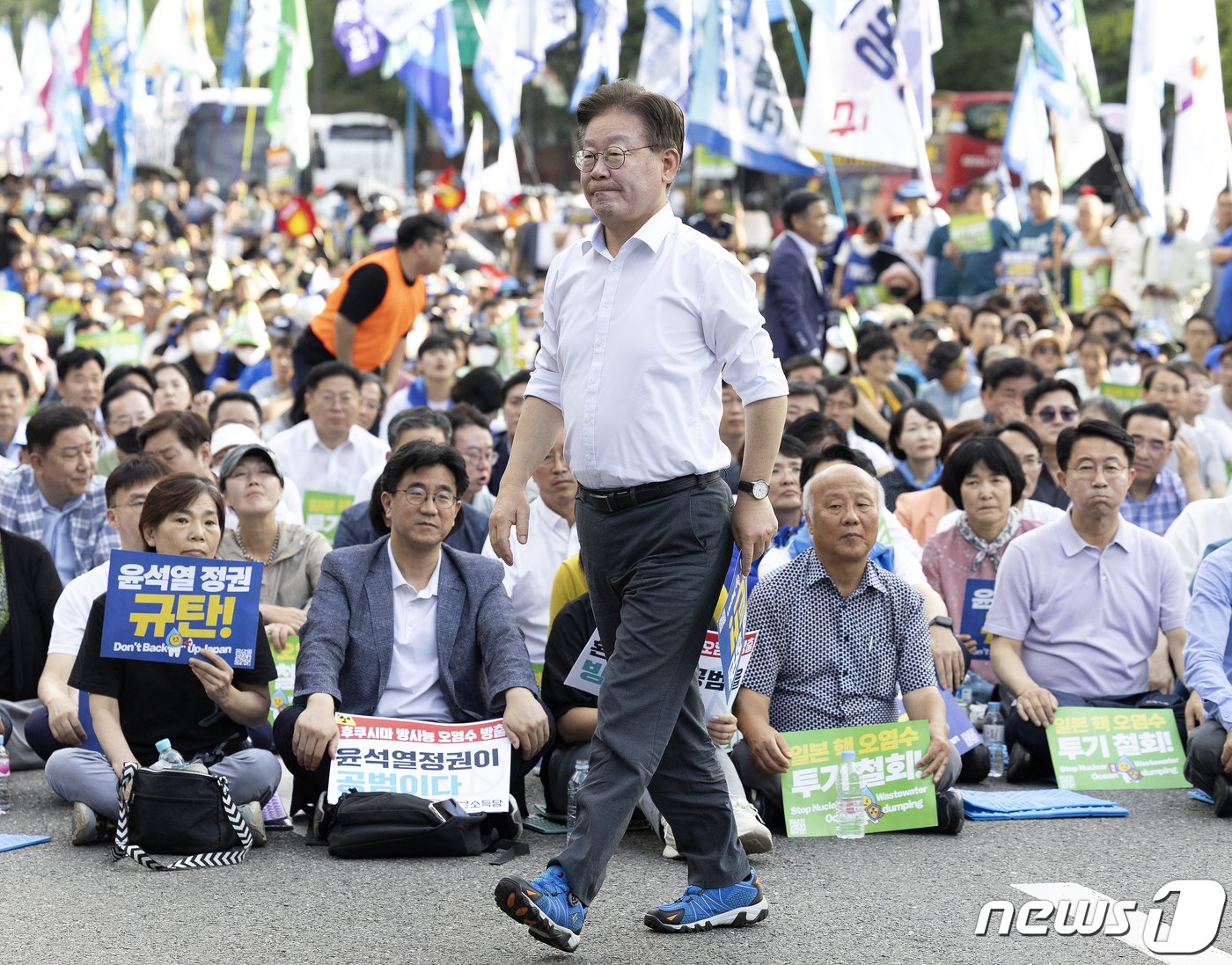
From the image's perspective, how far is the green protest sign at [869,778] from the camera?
6.01 m

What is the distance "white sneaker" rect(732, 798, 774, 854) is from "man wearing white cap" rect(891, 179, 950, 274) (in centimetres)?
1400

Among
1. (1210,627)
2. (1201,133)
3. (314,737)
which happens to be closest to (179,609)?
(314,737)

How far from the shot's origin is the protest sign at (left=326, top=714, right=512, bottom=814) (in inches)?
229

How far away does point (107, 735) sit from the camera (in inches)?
231

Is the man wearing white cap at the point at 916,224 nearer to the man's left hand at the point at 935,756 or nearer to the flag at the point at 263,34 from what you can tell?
the flag at the point at 263,34

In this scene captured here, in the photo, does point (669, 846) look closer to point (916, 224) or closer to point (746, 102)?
→ point (746, 102)

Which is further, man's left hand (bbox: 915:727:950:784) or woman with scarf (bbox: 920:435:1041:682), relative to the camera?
woman with scarf (bbox: 920:435:1041:682)

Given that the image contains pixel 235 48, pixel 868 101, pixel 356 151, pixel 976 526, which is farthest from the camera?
pixel 356 151

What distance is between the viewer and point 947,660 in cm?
681

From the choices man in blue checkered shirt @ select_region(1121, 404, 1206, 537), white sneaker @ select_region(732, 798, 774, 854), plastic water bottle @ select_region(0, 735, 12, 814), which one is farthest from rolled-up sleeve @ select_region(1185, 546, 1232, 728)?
plastic water bottle @ select_region(0, 735, 12, 814)

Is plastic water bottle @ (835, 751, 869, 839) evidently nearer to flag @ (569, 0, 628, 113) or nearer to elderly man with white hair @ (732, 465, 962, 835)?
elderly man with white hair @ (732, 465, 962, 835)

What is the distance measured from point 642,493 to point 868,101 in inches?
341

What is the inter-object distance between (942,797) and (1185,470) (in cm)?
409

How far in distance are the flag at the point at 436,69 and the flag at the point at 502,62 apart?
0.41 m
